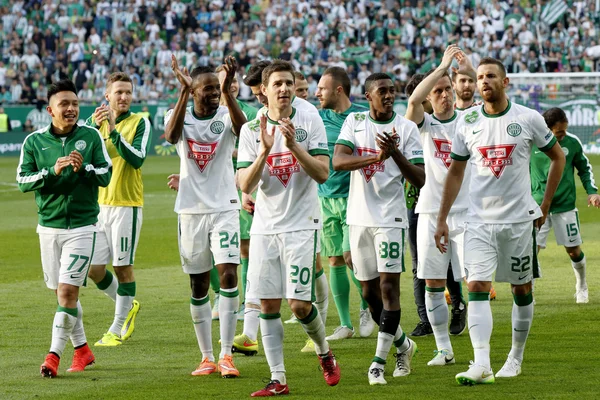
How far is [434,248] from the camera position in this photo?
8797 mm

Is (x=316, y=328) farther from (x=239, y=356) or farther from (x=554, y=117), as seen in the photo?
(x=554, y=117)

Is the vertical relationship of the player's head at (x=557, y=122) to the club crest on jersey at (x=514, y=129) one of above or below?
below

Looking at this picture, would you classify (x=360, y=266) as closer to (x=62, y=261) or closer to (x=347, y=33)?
(x=62, y=261)

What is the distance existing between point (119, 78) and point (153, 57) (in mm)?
30121

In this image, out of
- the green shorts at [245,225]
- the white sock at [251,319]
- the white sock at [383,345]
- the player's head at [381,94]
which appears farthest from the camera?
the green shorts at [245,225]

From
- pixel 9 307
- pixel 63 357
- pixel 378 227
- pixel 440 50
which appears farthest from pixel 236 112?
pixel 440 50

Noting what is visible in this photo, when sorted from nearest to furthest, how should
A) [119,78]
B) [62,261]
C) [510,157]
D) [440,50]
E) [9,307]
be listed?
[510,157] → [62,261] → [119,78] → [9,307] → [440,50]

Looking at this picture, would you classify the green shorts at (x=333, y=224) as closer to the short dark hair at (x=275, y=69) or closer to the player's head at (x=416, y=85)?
the player's head at (x=416, y=85)

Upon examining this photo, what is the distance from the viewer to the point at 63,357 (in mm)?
8945

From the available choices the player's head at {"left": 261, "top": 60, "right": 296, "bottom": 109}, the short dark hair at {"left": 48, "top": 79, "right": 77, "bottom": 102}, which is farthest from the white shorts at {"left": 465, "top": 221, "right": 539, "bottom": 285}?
the short dark hair at {"left": 48, "top": 79, "right": 77, "bottom": 102}

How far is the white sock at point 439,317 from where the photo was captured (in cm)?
840

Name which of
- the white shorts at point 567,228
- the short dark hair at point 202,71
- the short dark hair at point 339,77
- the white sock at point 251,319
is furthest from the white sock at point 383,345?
the white shorts at point 567,228

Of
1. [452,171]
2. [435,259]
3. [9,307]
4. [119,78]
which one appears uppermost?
[119,78]

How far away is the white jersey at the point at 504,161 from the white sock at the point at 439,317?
3.57 feet
